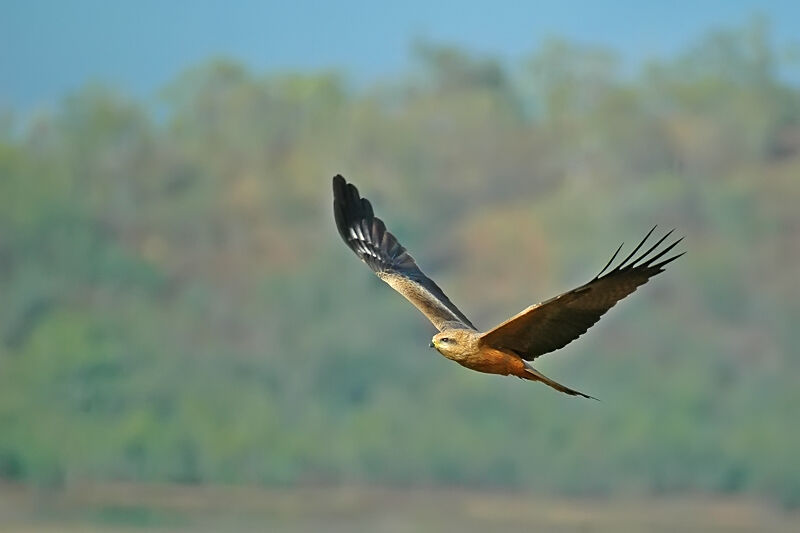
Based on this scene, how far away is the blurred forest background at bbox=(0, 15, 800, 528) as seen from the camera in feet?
90.3

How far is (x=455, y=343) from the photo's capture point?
669cm

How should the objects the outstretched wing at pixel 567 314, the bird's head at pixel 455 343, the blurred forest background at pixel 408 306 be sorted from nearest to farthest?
the outstretched wing at pixel 567 314 < the bird's head at pixel 455 343 < the blurred forest background at pixel 408 306

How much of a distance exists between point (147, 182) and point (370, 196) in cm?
424

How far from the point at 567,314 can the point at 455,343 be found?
0.54m

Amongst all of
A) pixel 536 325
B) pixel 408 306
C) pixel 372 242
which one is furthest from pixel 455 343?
pixel 408 306

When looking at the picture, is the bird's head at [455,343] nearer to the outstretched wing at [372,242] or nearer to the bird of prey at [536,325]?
the bird of prey at [536,325]

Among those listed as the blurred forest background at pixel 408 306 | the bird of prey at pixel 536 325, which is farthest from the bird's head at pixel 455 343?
the blurred forest background at pixel 408 306

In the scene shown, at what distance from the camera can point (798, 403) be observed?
27781 mm

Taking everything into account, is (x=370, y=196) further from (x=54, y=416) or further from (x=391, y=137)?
(x=54, y=416)

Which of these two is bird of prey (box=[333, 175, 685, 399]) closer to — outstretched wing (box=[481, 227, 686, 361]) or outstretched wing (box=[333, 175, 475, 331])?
outstretched wing (box=[481, 227, 686, 361])

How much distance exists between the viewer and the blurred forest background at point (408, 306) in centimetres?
2752

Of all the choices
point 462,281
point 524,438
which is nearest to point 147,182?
point 462,281

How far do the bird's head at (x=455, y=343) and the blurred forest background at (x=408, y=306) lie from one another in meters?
20.1

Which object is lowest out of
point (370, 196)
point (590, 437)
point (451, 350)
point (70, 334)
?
point (451, 350)
